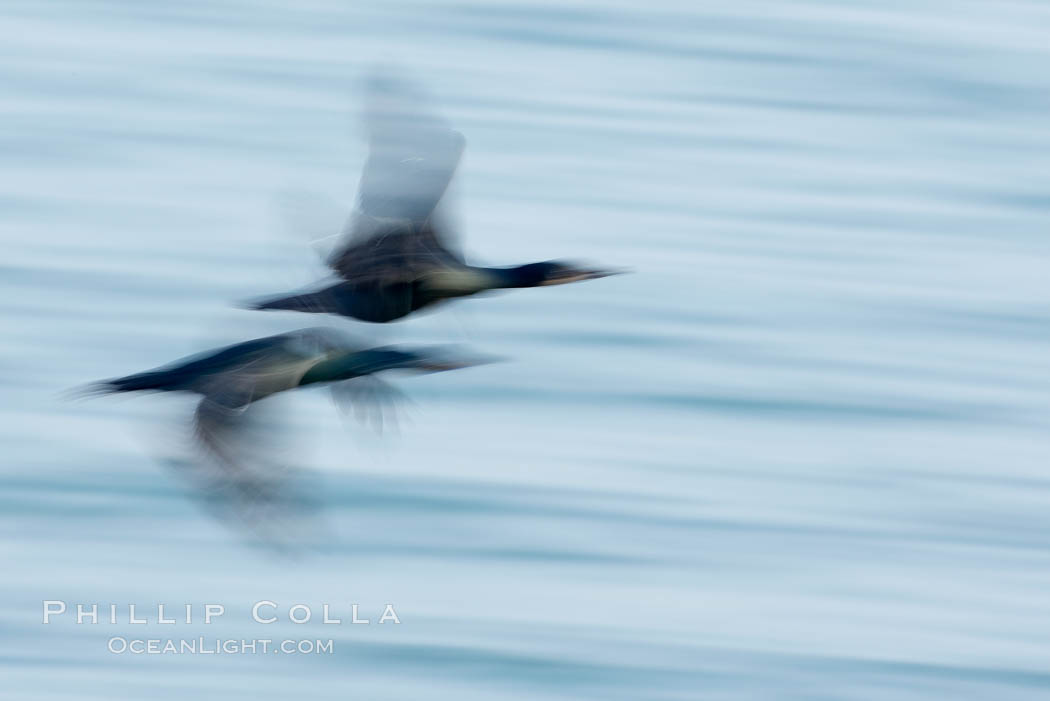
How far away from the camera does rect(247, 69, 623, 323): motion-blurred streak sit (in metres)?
6.68

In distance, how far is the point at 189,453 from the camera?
590cm

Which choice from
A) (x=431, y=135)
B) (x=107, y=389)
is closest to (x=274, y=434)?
(x=107, y=389)

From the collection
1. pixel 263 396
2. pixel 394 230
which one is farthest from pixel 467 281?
pixel 263 396

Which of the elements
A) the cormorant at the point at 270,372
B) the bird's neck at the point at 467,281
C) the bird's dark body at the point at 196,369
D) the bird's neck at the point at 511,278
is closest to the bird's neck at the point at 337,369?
the cormorant at the point at 270,372

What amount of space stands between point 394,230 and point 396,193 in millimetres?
96

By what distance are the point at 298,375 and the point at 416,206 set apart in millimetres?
674

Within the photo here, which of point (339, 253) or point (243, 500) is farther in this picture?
point (339, 253)

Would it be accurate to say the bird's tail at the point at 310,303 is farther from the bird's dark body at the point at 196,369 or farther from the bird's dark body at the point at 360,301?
the bird's dark body at the point at 196,369

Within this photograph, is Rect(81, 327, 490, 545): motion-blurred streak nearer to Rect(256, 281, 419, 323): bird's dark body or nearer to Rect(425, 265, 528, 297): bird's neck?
Rect(256, 281, 419, 323): bird's dark body

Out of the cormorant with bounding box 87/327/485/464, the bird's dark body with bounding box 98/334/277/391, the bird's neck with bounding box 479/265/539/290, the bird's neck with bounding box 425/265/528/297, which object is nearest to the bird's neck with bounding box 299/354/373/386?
the cormorant with bounding box 87/327/485/464

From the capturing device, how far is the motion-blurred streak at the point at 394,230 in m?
6.68

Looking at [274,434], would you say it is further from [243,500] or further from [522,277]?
[522,277]

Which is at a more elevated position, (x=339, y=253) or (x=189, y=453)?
(x=339, y=253)

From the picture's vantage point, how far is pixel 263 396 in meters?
6.17
